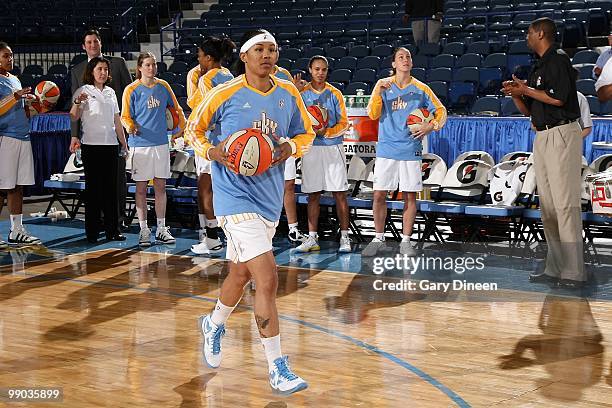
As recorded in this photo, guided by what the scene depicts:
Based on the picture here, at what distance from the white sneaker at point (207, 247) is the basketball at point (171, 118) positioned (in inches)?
50.4

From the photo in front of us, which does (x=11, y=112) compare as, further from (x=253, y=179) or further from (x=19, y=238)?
(x=253, y=179)

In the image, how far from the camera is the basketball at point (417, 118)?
30.5 feet

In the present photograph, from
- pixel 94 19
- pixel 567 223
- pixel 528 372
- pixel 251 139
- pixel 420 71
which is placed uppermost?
pixel 94 19

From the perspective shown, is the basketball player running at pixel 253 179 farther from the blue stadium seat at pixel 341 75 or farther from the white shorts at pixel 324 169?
the blue stadium seat at pixel 341 75

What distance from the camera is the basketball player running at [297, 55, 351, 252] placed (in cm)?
968

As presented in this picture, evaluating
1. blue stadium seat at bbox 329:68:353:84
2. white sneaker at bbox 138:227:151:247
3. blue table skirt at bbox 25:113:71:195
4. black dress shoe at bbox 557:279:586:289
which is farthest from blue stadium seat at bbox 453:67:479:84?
black dress shoe at bbox 557:279:586:289

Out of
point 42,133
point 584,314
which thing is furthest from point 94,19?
point 584,314

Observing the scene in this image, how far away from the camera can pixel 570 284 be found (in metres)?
8.06

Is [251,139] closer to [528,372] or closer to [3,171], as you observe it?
[528,372]

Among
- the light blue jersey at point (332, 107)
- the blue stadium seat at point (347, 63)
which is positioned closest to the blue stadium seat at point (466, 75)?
the blue stadium seat at point (347, 63)

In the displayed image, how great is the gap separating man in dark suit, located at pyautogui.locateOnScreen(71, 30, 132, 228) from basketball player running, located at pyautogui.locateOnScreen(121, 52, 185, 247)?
Answer: 0.52 metres

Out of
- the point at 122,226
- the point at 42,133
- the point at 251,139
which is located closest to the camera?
the point at 251,139

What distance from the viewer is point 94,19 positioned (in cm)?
2127

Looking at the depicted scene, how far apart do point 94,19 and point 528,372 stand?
1753 cm
